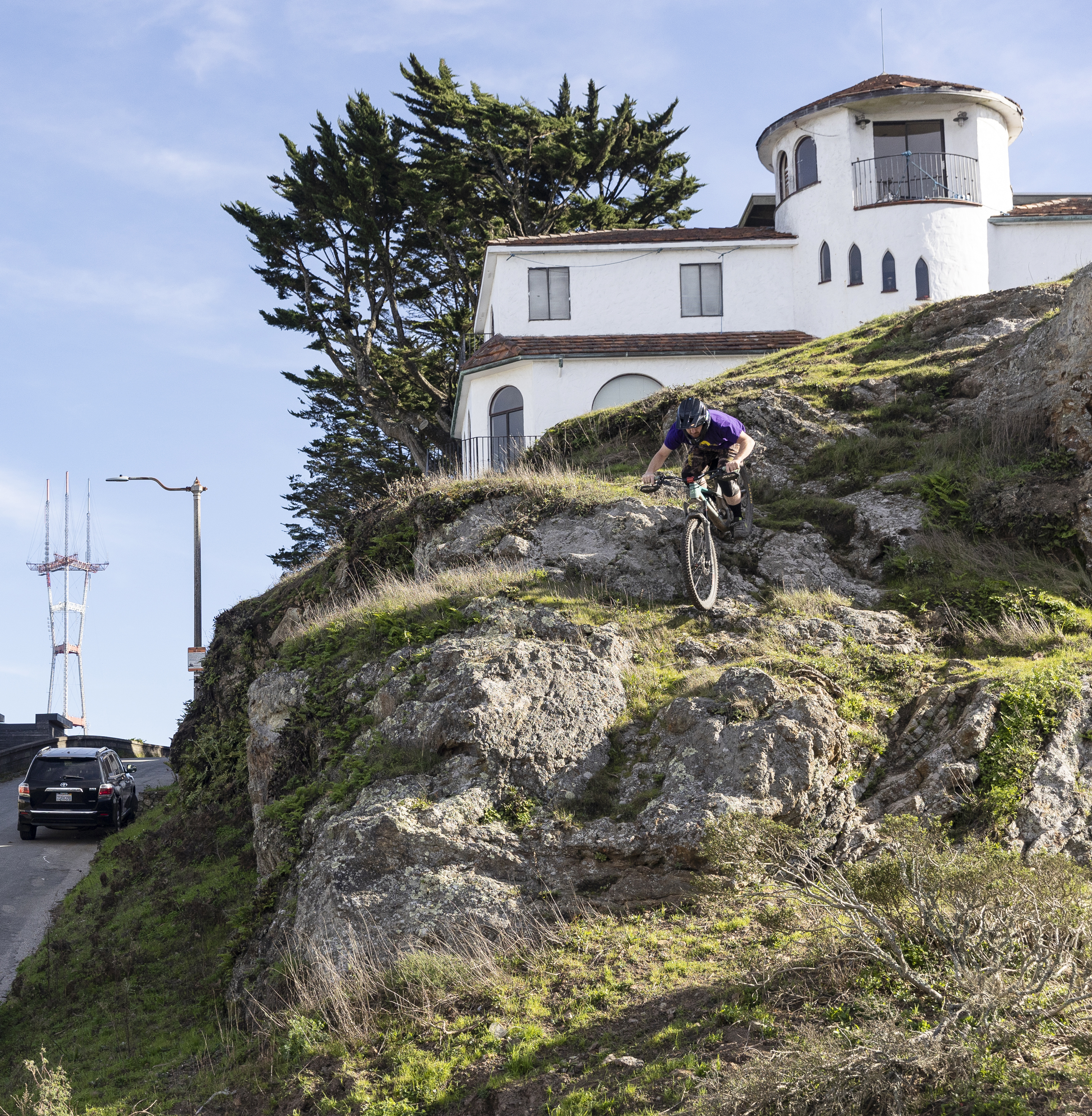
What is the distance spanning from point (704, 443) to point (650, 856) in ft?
15.1

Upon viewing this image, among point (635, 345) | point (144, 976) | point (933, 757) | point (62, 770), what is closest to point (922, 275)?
point (635, 345)

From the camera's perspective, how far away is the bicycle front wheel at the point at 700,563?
11.7 metres

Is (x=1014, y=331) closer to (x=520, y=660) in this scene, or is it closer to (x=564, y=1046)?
(x=520, y=660)

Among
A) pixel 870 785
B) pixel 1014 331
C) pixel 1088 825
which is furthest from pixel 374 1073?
pixel 1014 331

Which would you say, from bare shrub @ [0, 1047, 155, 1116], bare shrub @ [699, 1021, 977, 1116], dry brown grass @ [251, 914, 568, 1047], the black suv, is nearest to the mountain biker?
dry brown grass @ [251, 914, 568, 1047]

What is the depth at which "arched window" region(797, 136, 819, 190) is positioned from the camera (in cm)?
3328

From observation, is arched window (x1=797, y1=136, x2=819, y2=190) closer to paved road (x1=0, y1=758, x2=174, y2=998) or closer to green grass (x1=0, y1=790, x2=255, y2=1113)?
paved road (x1=0, y1=758, x2=174, y2=998)

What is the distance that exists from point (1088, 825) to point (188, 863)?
10.9 meters

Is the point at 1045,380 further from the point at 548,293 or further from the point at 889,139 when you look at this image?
the point at 889,139

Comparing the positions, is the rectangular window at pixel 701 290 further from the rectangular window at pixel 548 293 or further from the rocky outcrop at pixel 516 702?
the rocky outcrop at pixel 516 702

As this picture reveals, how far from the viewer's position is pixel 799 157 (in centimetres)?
3388

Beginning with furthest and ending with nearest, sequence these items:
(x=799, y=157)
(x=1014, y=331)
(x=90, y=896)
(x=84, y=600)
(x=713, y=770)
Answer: (x=84, y=600), (x=799, y=157), (x=1014, y=331), (x=90, y=896), (x=713, y=770)

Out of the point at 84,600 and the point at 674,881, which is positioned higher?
the point at 84,600

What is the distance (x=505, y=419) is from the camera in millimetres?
30844
